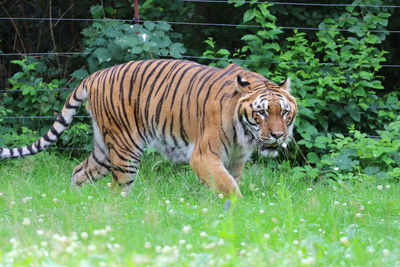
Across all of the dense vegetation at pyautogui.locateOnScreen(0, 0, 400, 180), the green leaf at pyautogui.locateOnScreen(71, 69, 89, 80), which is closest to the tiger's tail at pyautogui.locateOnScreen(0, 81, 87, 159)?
the dense vegetation at pyautogui.locateOnScreen(0, 0, 400, 180)

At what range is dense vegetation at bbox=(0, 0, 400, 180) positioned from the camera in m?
7.39

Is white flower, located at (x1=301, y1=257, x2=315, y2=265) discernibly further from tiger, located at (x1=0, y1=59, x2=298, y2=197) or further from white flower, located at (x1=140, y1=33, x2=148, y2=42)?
white flower, located at (x1=140, y1=33, x2=148, y2=42)

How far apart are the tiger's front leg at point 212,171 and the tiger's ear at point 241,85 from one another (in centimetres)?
53

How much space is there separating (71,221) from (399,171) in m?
3.43

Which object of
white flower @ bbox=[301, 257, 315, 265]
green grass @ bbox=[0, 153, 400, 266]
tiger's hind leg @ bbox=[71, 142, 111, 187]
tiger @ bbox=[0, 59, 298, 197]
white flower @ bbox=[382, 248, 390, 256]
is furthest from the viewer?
tiger's hind leg @ bbox=[71, 142, 111, 187]

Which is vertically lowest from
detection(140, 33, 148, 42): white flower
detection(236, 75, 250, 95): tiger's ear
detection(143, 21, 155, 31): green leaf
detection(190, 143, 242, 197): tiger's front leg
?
detection(190, 143, 242, 197): tiger's front leg

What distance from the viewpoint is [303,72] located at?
26.4 ft

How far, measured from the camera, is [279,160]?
8023mm

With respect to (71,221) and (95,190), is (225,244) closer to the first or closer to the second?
(71,221)

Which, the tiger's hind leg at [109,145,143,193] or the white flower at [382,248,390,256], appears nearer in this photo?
the white flower at [382,248,390,256]

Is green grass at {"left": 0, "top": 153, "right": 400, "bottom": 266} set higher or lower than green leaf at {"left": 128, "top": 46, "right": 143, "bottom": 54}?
lower

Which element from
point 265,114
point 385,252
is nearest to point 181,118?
point 265,114

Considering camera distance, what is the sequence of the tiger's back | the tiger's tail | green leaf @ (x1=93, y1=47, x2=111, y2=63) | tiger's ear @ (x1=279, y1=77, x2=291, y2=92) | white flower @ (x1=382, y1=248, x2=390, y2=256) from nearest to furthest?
1. white flower @ (x1=382, y1=248, x2=390, y2=256)
2. tiger's ear @ (x1=279, y1=77, x2=291, y2=92)
3. the tiger's back
4. the tiger's tail
5. green leaf @ (x1=93, y1=47, x2=111, y2=63)

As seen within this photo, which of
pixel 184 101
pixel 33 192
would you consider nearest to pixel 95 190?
pixel 33 192
